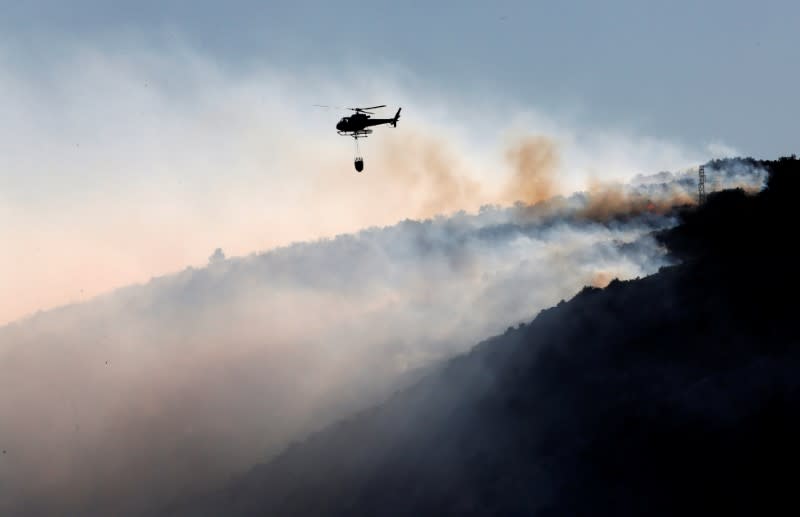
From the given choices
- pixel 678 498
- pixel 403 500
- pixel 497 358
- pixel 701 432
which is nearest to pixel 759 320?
pixel 701 432

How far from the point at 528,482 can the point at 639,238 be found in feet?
185

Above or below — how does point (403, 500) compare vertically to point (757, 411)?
below

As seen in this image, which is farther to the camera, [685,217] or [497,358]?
[497,358]

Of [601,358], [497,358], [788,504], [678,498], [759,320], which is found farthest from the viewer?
[497,358]

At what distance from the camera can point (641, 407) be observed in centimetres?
15225

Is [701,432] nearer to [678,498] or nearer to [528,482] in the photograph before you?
[678,498]

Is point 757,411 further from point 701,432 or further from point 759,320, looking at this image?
point 759,320

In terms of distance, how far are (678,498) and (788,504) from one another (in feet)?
49.0

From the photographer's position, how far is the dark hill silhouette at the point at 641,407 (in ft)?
449

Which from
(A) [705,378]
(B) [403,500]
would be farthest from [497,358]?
(A) [705,378]

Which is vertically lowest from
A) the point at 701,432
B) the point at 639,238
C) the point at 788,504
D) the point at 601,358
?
the point at 788,504

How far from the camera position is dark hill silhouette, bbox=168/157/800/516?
13700 cm

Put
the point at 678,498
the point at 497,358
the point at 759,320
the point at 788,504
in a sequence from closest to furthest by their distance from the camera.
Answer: the point at 788,504 → the point at 678,498 → the point at 759,320 → the point at 497,358

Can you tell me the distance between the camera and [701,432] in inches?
5571
